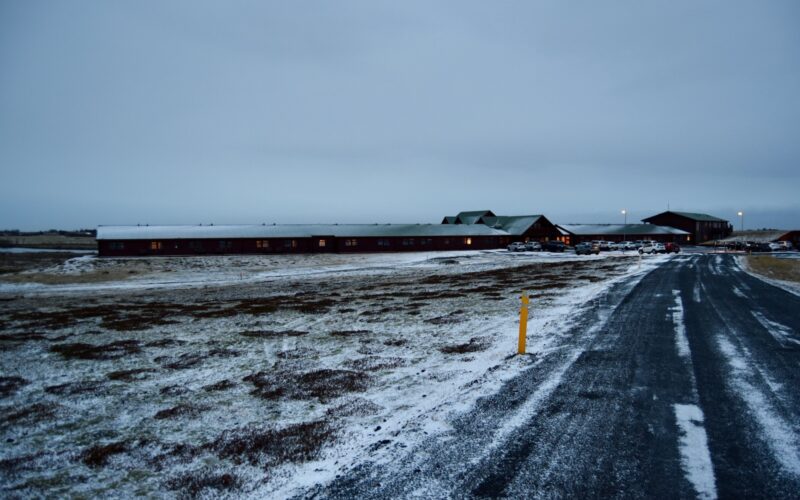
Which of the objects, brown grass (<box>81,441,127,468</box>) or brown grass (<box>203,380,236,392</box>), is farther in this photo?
brown grass (<box>203,380,236,392</box>)

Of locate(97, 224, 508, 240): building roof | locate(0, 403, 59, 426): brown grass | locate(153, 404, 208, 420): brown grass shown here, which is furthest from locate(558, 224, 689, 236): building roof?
locate(0, 403, 59, 426): brown grass

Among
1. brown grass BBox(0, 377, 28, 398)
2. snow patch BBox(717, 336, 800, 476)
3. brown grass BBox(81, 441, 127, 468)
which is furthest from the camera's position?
brown grass BBox(0, 377, 28, 398)

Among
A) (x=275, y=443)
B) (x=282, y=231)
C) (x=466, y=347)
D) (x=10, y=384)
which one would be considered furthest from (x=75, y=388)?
(x=282, y=231)

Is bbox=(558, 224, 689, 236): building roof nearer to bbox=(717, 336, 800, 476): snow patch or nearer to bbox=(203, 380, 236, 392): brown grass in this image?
bbox=(717, 336, 800, 476): snow patch

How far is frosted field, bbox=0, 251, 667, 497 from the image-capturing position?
5.50m

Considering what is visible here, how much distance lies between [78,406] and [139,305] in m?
16.5

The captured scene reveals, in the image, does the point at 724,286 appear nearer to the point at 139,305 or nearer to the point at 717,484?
the point at 717,484

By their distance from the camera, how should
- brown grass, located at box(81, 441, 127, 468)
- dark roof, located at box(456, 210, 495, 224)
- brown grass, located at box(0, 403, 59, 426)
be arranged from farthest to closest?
dark roof, located at box(456, 210, 495, 224)
brown grass, located at box(0, 403, 59, 426)
brown grass, located at box(81, 441, 127, 468)

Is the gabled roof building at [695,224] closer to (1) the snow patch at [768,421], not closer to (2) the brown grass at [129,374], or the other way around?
(1) the snow patch at [768,421]

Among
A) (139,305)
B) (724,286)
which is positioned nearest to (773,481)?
(724,286)

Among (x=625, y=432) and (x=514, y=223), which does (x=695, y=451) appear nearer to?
(x=625, y=432)

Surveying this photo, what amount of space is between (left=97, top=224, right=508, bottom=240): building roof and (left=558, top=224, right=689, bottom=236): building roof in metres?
22.8

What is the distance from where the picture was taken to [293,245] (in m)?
70.8

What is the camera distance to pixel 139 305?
2259cm
